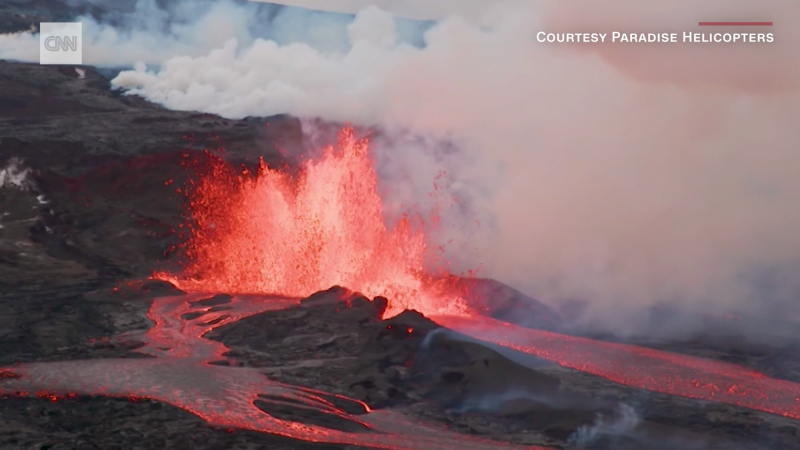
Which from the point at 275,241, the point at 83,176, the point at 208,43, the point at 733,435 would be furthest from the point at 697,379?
the point at 208,43

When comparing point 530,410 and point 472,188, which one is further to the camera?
point 472,188

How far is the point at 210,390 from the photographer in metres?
11.6

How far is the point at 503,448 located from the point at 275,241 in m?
11.3

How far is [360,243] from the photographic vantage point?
20.4 metres

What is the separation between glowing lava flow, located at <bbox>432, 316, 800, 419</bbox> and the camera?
519 inches

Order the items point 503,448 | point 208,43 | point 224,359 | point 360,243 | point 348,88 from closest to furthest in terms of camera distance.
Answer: point 503,448 → point 224,359 → point 360,243 → point 348,88 → point 208,43

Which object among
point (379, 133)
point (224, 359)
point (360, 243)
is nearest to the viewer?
point (224, 359)

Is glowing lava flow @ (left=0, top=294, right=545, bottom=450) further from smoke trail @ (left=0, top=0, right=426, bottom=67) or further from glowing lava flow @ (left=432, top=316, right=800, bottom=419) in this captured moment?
smoke trail @ (left=0, top=0, right=426, bottom=67)

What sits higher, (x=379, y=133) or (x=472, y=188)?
(x=379, y=133)

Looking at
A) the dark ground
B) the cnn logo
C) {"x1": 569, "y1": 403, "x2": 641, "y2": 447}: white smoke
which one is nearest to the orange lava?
the dark ground

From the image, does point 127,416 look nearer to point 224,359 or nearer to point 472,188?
point 224,359

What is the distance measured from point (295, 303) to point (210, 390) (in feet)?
17.4

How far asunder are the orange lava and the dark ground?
1.01 m

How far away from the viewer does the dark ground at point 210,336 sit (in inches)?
409
